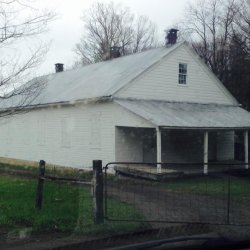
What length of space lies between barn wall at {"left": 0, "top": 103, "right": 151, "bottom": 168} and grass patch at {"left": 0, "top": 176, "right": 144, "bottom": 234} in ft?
25.2

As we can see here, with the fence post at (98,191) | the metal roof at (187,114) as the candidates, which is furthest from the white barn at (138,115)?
the fence post at (98,191)

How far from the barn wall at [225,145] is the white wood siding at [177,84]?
1713 mm

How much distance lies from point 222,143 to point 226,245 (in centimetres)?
2186

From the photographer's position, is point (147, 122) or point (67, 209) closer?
point (67, 209)

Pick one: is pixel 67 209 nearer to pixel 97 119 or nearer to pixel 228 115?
pixel 97 119

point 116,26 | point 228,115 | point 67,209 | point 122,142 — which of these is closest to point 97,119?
point 122,142

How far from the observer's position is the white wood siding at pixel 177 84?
74.5ft

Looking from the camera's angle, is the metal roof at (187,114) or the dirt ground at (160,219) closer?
the dirt ground at (160,219)

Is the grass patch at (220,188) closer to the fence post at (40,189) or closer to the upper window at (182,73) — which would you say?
the fence post at (40,189)

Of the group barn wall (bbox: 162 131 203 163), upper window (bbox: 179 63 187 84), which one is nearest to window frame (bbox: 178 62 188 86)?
upper window (bbox: 179 63 187 84)

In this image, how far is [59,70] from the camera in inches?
1416

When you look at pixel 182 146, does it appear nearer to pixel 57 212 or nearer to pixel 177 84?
pixel 177 84

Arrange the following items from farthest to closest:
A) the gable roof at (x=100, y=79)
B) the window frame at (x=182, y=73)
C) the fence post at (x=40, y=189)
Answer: the window frame at (x=182, y=73) < the gable roof at (x=100, y=79) < the fence post at (x=40, y=189)

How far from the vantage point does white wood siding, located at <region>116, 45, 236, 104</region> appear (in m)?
22.7
